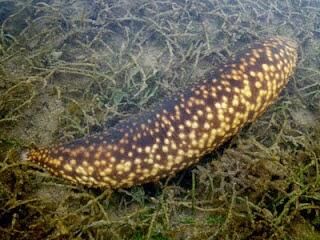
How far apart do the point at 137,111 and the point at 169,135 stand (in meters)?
0.86

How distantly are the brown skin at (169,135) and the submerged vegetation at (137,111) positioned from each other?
0.61ft

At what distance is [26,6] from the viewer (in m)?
4.52

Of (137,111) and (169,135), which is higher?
(169,135)

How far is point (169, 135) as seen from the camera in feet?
9.52

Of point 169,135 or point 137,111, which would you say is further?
point 137,111

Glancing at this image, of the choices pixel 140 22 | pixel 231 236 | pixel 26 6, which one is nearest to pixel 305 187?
pixel 231 236

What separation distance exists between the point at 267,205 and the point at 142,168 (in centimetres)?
105

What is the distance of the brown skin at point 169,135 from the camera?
2811 mm

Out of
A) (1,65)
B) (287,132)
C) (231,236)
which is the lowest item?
(231,236)

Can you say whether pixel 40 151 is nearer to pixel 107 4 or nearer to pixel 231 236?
pixel 231 236

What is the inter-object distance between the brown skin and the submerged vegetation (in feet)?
0.61

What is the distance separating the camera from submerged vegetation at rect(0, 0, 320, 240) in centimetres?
283

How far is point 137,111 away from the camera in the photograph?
3680 millimetres

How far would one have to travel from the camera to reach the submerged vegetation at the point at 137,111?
283cm
